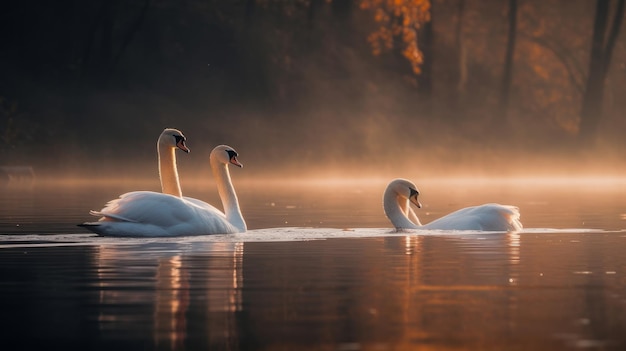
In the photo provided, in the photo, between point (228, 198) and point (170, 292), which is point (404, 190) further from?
point (170, 292)

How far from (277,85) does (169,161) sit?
31938 mm

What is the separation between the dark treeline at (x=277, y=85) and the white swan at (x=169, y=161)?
2355cm

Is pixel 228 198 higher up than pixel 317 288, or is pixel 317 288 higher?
pixel 228 198

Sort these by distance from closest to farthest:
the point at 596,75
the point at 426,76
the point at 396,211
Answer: the point at 396,211
the point at 596,75
the point at 426,76

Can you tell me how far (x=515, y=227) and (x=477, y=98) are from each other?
40.9 meters

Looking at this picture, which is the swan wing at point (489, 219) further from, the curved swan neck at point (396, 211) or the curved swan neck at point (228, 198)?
the curved swan neck at point (228, 198)

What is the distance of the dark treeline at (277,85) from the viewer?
45.0 meters

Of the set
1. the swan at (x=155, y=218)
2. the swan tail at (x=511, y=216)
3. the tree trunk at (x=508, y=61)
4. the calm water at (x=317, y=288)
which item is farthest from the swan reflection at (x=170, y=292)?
the tree trunk at (x=508, y=61)

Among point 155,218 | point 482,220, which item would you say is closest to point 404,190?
point 482,220

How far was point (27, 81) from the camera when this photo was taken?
45875 millimetres

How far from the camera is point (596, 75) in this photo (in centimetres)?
5331

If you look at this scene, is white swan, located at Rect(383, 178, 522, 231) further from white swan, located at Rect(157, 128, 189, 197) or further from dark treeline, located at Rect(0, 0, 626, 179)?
dark treeline, located at Rect(0, 0, 626, 179)

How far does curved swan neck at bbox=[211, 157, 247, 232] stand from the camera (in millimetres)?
18500

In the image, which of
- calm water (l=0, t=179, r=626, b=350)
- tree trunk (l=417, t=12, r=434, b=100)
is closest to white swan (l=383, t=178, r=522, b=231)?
calm water (l=0, t=179, r=626, b=350)
